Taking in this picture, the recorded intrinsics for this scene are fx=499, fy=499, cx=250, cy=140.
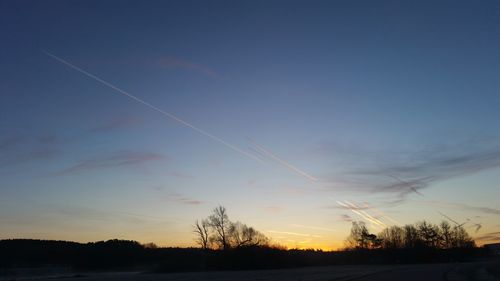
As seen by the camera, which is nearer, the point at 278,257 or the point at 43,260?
the point at 278,257

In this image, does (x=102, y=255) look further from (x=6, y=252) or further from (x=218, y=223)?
(x=218, y=223)

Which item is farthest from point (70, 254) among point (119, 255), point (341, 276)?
point (341, 276)

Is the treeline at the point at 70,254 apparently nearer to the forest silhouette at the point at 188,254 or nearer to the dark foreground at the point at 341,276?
the forest silhouette at the point at 188,254

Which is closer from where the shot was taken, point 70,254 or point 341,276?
point 341,276

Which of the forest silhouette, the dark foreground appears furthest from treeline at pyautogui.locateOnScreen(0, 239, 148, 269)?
the dark foreground

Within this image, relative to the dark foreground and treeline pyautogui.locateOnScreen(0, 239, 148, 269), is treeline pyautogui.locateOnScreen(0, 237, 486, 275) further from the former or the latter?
the dark foreground

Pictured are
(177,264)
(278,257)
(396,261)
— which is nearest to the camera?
(177,264)

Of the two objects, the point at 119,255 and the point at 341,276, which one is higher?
the point at 119,255

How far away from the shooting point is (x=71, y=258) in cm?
15900

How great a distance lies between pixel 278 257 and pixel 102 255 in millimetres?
68736

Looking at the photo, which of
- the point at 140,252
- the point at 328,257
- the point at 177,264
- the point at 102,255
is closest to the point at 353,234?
the point at 328,257

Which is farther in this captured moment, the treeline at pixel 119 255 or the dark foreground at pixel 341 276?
the treeline at pixel 119 255

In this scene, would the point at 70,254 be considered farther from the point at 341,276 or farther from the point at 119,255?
the point at 341,276

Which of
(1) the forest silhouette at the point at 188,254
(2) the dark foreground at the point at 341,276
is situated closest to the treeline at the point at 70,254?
(1) the forest silhouette at the point at 188,254
